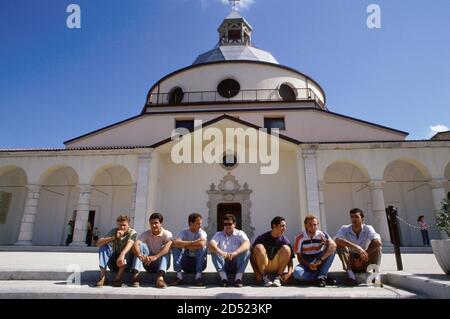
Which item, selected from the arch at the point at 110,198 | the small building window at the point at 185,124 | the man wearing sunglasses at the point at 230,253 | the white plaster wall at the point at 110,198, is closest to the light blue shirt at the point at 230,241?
the man wearing sunglasses at the point at 230,253

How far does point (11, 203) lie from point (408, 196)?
22.7 meters

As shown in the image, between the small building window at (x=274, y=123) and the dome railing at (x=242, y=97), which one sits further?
the dome railing at (x=242, y=97)

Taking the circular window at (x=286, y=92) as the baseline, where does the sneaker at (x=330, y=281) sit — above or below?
below

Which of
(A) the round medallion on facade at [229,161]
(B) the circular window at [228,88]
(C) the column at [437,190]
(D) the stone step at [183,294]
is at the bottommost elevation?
(D) the stone step at [183,294]

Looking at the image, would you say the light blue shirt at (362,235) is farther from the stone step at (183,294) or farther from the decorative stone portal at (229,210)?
the decorative stone portal at (229,210)

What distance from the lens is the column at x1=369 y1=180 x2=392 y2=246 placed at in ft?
41.7

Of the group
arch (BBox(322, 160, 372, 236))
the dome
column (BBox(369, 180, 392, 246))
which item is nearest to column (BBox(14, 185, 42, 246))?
arch (BBox(322, 160, 372, 236))

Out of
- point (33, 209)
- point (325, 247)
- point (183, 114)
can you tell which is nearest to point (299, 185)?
point (183, 114)

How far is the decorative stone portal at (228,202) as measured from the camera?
15.1 metres

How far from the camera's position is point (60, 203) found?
56.1 ft

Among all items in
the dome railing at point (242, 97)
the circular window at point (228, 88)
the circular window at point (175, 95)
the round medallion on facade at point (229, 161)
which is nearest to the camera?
the round medallion on facade at point (229, 161)

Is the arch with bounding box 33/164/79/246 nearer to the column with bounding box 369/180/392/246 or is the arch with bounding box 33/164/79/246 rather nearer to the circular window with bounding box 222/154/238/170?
the circular window with bounding box 222/154/238/170

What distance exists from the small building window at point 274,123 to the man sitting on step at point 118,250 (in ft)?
45.0

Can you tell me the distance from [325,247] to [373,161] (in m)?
10.6
